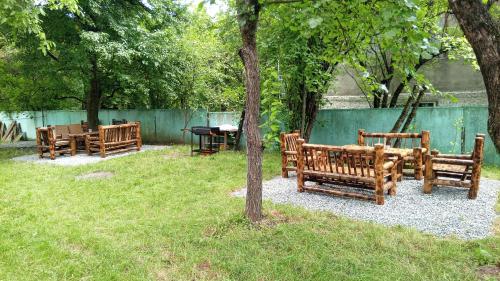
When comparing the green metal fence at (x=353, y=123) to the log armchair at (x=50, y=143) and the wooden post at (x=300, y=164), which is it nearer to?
the log armchair at (x=50, y=143)

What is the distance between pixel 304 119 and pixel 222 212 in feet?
17.3

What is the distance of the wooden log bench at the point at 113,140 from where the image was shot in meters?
10.8

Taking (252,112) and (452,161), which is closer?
(252,112)

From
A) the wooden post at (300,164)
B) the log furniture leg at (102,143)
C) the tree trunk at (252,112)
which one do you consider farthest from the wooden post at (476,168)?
the log furniture leg at (102,143)

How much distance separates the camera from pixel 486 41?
220 cm

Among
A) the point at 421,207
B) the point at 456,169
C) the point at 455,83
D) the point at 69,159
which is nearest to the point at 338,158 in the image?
the point at 421,207

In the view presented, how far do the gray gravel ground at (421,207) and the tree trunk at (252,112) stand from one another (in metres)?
1.26

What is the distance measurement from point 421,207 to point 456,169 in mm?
1372

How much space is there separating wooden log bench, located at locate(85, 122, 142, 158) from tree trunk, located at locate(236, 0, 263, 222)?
7.90 meters

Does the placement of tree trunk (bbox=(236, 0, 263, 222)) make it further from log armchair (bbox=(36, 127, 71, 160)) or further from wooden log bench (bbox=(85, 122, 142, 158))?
log armchair (bbox=(36, 127, 71, 160))

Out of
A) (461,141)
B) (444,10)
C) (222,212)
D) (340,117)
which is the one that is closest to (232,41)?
(340,117)

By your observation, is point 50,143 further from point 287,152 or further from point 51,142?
point 287,152

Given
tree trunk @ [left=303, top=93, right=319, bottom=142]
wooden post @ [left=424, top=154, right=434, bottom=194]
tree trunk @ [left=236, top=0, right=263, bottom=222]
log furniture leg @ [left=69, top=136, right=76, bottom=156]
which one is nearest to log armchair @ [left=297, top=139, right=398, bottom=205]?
wooden post @ [left=424, top=154, right=434, bottom=194]

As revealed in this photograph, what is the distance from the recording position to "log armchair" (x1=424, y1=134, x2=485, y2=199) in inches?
212
